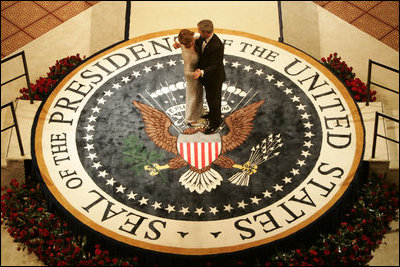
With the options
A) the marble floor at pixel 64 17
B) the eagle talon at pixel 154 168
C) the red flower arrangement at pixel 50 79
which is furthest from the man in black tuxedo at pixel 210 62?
the marble floor at pixel 64 17

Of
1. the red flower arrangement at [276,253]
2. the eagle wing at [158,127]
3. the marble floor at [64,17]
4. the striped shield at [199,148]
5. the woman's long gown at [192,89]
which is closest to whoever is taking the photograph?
the red flower arrangement at [276,253]

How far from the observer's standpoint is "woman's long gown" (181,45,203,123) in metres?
7.13

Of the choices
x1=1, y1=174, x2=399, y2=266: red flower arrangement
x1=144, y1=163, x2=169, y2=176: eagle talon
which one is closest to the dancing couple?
x1=144, y1=163, x2=169, y2=176: eagle talon

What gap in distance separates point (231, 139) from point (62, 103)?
2013 mm

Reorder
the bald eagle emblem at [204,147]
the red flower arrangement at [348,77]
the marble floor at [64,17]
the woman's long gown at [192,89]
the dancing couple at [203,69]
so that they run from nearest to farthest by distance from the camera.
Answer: the dancing couple at [203,69] → the woman's long gown at [192,89] → the bald eagle emblem at [204,147] → the red flower arrangement at [348,77] → the marble floor at [64,17]

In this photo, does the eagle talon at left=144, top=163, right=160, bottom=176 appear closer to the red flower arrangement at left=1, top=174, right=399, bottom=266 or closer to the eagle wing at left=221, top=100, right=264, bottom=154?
the eagle wing at left=221, top=100, right=264, bottom=154

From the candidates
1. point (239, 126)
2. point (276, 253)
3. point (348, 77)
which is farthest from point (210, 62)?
point (348, 77)

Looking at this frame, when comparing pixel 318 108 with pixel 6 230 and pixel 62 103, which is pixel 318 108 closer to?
pixel 62 103

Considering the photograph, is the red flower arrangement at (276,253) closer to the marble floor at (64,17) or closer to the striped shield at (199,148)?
the striped shield at (199,148)

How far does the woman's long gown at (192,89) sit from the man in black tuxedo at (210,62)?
0.09 m

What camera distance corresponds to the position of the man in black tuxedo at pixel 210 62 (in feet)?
22.8

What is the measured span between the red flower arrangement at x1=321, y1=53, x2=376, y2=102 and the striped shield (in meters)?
1.78

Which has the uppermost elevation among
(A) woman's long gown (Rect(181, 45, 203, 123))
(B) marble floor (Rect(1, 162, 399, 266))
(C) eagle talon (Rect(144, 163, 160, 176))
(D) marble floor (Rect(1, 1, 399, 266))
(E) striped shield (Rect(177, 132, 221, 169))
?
(D) marble floor (Rect(1, 1, 399, 266))

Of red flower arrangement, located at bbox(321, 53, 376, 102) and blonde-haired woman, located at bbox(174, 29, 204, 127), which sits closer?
blonde-haired woman, located at bbox(174, 29, 204, 127)
